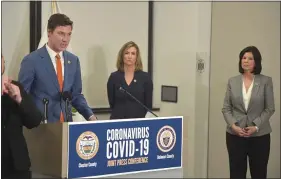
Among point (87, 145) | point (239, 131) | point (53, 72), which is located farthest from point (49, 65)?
point (239, 131)

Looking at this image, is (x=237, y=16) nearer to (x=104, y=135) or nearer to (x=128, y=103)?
(x=128, y=103)

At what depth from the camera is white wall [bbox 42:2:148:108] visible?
4.58m

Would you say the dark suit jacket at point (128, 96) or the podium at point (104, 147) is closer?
the podium at point (104, 147)

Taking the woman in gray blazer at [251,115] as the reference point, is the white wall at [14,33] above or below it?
above

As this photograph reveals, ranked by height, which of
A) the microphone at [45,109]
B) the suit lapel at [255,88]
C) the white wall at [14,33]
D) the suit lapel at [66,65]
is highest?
the white wall at [14,33]

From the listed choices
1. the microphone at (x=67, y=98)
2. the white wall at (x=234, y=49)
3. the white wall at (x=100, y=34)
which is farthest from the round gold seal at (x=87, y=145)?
the white wall at (x=234, y=49)

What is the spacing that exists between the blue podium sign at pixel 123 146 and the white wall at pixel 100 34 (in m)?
1.12

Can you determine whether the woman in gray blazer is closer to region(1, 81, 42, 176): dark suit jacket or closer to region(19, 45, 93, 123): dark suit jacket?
region(19, 45, 93, 123): dark suit jacket

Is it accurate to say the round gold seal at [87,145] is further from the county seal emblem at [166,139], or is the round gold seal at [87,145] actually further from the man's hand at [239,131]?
the man's hand at [239,131]

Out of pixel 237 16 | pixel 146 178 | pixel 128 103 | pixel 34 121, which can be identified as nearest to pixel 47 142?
pixel 34 121

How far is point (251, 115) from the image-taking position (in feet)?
13.6

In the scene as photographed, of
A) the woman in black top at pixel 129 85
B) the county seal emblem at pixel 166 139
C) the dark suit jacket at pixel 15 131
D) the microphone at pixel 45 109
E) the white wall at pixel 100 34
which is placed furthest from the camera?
the white wall at pixel 100 34

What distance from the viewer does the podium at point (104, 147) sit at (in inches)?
121

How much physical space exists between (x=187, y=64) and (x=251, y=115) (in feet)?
4.22
